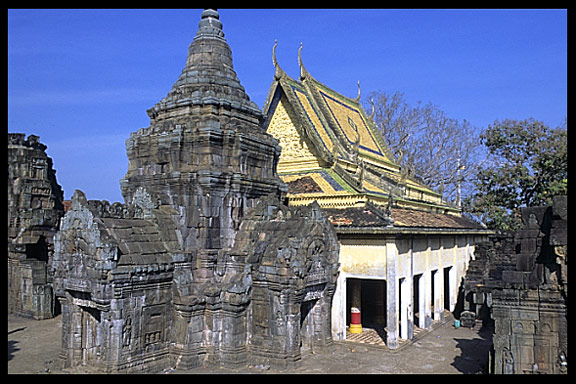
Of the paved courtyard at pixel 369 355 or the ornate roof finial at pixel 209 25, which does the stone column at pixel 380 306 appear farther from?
the ornate roof finial at pixel 209 25

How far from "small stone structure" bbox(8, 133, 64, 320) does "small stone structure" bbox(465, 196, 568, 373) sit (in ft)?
53.9

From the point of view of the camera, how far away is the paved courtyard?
12.3m

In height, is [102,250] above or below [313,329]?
above

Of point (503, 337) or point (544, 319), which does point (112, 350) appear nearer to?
point (503, 337)

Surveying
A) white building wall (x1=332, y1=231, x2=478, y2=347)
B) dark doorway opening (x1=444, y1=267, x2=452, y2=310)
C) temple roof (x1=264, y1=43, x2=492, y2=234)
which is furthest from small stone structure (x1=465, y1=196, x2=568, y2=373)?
dark doorway opening (x1=444, y1=267, x2=452, y2=310)

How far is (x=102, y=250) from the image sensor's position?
11.0 meters

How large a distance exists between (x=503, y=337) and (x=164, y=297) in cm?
756

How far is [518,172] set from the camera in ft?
76.4

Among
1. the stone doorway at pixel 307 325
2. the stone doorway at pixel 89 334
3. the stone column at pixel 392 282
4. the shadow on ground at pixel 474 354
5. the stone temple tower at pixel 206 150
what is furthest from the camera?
the stone column at pixel 392 282

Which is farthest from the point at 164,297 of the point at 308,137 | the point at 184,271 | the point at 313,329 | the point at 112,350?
the point at 308,137

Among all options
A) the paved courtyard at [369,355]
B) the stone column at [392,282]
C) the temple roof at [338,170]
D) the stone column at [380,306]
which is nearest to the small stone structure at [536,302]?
the paved courtyard at [369,355]

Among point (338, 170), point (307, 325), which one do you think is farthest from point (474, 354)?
point (338, 170)

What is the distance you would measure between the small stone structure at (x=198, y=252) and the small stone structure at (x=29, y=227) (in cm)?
819

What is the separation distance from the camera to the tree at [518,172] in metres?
22.2
